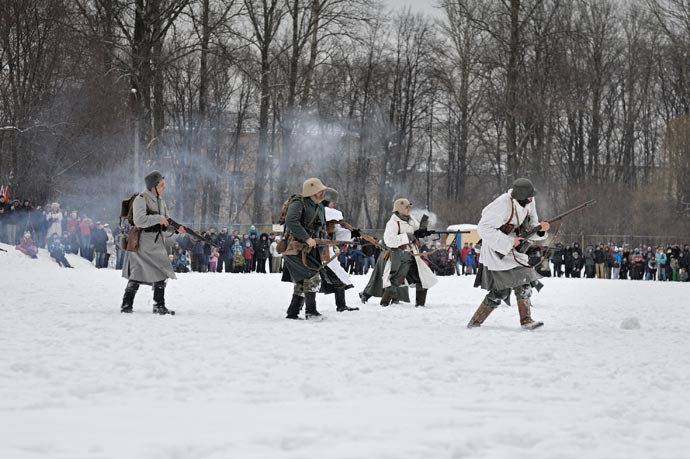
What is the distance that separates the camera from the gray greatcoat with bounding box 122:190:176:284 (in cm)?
1108

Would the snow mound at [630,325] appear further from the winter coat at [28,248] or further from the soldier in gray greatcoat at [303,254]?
the winter coat at [28,248]

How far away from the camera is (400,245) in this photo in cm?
1415

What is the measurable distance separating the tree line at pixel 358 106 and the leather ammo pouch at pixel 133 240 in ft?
64.8

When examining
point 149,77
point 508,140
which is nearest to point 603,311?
point 149,77

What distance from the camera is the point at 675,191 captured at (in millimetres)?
44188

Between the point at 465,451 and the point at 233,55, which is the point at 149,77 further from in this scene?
the point at 465,451

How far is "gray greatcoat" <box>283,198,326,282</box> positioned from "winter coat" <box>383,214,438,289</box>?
2.81 meters

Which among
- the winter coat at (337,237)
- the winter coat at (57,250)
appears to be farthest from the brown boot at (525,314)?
the winter coat at (57,250)

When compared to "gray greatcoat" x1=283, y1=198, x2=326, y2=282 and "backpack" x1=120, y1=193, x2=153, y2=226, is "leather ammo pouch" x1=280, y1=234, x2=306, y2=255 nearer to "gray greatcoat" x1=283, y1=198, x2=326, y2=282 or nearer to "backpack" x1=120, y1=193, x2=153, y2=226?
"gray greatcoat" x1=283, y1=198, x2=326, y2=282

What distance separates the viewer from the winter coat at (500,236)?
10258 millimetres

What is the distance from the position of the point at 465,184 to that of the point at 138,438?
47.5 meters

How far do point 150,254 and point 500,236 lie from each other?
3.79 meters

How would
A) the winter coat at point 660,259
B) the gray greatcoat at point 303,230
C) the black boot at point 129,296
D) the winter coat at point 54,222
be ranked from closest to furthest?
the gray greatcoat at point 303,230, the black boot at point 129,296, the winter coat at point 54,222, the winter coat at point 660,259

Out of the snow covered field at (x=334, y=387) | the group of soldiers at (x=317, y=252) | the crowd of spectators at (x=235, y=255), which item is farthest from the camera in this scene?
the crowd of spectators at (x=235, y=255)
